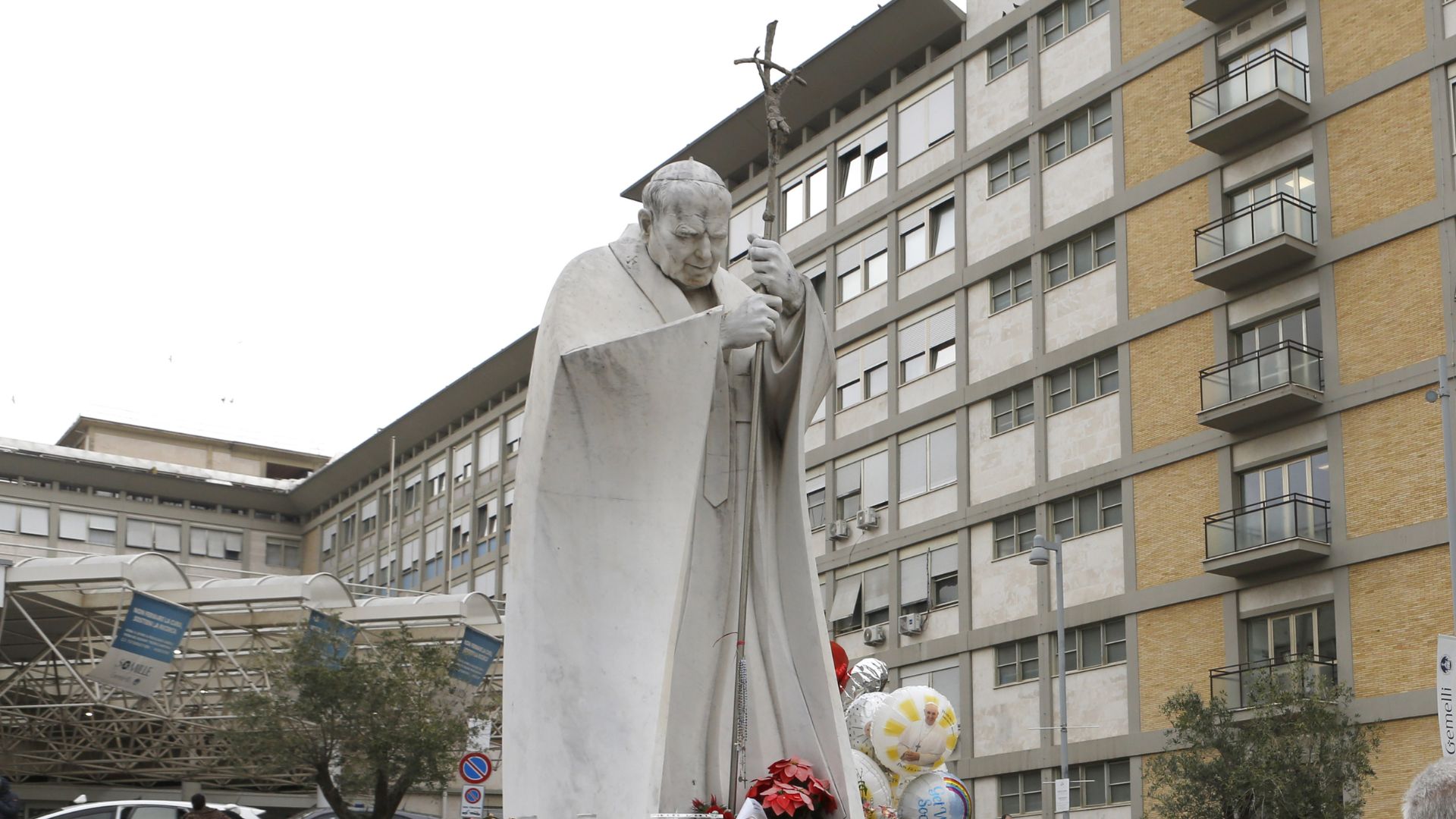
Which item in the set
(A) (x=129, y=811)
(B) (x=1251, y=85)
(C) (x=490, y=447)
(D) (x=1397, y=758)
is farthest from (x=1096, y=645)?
(C) (x=490, y=447)

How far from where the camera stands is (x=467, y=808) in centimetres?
2142

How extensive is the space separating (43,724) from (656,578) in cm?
5324

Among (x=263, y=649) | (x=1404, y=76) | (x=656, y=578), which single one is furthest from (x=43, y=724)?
(x=656, y=578)

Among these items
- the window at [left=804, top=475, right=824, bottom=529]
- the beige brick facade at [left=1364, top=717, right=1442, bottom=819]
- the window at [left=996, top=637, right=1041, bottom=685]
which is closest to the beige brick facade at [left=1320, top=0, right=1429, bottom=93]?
the beige brick facade at [left=1364, top=717, right=1442, bottom=819]

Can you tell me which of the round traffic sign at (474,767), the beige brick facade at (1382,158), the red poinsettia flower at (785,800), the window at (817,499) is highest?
the beige brick facade at (1382,158)

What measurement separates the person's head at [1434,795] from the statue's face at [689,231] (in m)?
4.66

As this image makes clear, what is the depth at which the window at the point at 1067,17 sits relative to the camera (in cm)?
4341

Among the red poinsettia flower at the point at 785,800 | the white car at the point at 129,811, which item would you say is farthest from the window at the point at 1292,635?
the red poinsettia flower at the point at 785,800

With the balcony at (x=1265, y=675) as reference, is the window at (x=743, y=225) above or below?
above

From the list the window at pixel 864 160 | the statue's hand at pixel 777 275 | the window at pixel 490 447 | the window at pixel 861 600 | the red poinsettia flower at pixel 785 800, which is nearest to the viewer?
the red poinsettia flower at pixel 785 800

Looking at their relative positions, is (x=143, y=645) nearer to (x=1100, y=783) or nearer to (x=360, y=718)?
(x=360, y=718)

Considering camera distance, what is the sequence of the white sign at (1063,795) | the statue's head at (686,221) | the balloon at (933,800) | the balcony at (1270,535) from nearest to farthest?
the statue's head at (686,221)
the balloon at (933,800)
the white sign at (1063,795)
the balcony at (1270,535)

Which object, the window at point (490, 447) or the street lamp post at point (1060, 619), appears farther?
the window at point (490, 447)

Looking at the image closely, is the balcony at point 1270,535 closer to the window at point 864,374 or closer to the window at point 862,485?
the window at point 862,485
